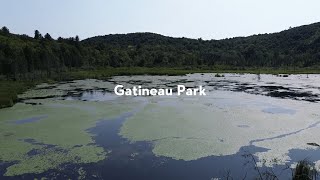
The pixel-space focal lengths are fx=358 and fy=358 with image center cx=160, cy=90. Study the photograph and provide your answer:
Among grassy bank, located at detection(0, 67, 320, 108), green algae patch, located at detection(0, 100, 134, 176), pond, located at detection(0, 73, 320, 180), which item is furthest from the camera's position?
grassy bank, located at detection(0, 67, 320, 108)

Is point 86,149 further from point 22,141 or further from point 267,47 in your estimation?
point 267,47

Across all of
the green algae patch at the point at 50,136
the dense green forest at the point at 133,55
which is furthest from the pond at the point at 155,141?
the dense green forest at the point at 133,55

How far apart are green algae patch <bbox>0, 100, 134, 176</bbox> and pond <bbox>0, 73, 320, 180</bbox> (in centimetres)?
4

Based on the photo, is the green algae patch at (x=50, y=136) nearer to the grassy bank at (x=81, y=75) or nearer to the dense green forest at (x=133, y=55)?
the grassy bank at (x=81, y=75)

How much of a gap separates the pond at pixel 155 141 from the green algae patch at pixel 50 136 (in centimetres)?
4

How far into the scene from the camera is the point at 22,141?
16484mm

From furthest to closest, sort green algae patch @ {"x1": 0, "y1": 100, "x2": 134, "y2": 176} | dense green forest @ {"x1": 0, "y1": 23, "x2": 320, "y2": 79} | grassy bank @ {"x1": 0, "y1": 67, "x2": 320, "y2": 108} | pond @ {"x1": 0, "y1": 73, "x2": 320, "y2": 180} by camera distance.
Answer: dense green forest @ {"x1": 0, "y1": 23, "x2": 320, "y2": 79}, grassy bank @ {"x1": 0, "y1": 67, "x2": 320, "y2": 108}, green algae patch @ {"x1": 0, "y1": 100, "x2": 134, "y2": 176}, pond @ {"x1": 0, "y1": 73, "x2": 320, "y2": 180}

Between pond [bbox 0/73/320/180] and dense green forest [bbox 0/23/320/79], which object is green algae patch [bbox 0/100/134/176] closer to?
pond [bbox 0/73/320/180]

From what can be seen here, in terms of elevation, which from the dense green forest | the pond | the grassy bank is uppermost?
the dense green forest

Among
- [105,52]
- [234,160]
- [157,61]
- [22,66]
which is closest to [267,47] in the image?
[157,61]

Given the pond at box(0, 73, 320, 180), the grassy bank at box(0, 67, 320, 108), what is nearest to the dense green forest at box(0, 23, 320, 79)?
the grassy bank at box(0, 67, 320, 108)

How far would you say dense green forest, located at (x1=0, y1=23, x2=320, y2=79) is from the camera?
2692 inches

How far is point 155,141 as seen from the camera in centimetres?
1623

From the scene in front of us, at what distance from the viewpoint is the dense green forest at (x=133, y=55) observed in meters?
68.4
